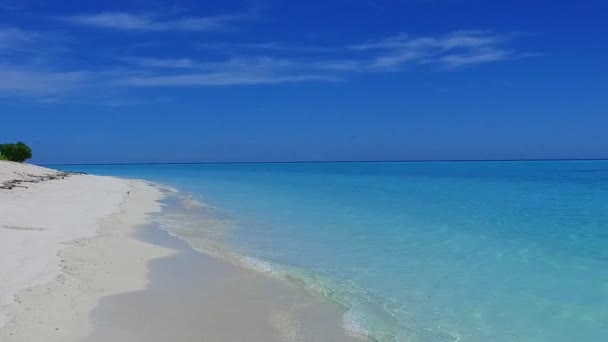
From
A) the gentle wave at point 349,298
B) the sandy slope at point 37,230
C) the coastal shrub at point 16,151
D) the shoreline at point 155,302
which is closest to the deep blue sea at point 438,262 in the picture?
the gentle wave at point 349,298

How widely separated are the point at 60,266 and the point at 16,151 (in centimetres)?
4877

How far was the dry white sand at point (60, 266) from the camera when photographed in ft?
22.2

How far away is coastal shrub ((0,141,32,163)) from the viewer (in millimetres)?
51344

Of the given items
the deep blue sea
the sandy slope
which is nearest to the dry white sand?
the sandy slope

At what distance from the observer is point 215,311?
7.97 meters

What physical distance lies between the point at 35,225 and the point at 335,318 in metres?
10.4

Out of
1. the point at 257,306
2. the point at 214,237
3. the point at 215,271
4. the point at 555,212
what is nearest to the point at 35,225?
the point at 214,237

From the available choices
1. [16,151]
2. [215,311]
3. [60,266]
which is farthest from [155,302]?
[16,151]

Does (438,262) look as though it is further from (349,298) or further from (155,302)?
(155,302)

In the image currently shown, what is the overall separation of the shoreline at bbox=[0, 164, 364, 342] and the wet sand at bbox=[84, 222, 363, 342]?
0.04 feet

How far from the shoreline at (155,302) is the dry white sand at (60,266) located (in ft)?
0.06

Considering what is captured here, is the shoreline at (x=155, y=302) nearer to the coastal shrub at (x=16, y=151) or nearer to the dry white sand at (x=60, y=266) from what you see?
the dry white sand at (x=60, y=266)

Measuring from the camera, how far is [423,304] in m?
8.62

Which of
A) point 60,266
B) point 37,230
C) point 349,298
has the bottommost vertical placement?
point 349,298
